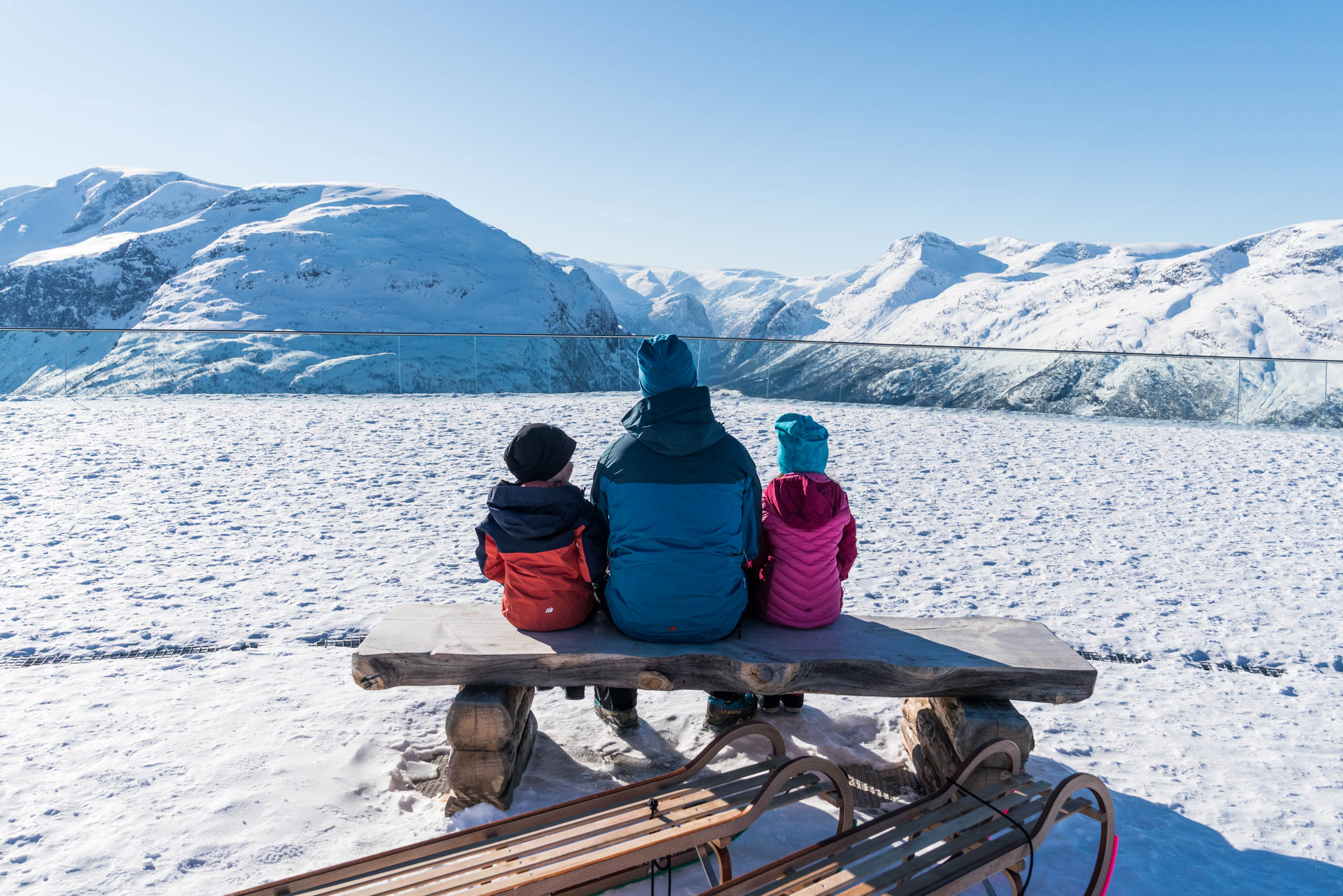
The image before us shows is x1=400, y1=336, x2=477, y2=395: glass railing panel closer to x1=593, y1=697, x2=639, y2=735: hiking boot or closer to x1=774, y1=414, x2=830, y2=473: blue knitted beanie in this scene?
x1=593, y1=697, x2=639, y2=735: hiking boot

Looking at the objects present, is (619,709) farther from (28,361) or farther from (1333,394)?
(28,361)

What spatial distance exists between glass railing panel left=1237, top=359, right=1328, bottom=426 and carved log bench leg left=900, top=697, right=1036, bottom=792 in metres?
12.0

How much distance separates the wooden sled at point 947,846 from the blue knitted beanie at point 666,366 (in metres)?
1.32

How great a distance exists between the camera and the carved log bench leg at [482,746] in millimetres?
2479

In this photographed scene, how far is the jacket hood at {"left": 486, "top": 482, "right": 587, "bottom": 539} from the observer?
260 cm

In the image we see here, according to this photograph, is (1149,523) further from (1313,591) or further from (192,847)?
(192,847)

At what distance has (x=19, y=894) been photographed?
83.7 inches

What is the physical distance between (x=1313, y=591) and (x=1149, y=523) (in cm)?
147

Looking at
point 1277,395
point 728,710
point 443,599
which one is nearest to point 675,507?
point 728,710

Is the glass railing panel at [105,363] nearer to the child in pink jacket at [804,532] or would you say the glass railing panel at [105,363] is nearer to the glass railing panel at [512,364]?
the glass railing panel at [512,364]

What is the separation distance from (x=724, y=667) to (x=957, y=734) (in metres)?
0.71

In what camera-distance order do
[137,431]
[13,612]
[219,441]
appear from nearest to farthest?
[13,612] → [219,441] → [137,431]

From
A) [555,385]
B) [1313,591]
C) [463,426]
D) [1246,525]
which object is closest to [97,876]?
[1313,591]

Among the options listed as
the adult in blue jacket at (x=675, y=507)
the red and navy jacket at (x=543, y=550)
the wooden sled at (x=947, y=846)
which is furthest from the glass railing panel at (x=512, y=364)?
the wooden sled at (x=947, y=846)
